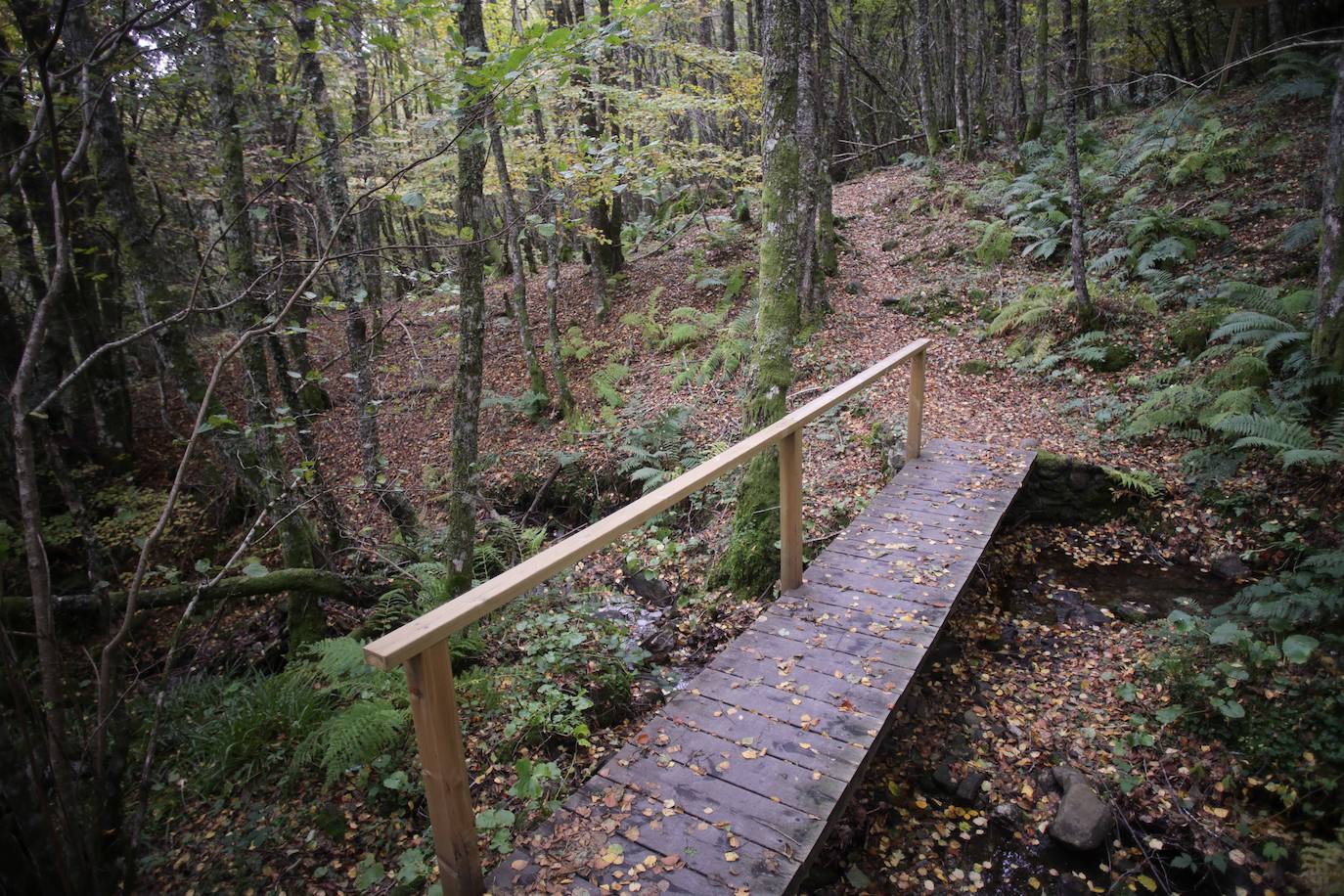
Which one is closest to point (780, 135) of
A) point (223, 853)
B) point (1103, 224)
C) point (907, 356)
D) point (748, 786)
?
point (907, 356)

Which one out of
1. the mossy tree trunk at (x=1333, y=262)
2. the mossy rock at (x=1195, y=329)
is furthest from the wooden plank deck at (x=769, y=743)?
the mossy rock at (x=1195, y=329)

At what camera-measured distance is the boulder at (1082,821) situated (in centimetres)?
380

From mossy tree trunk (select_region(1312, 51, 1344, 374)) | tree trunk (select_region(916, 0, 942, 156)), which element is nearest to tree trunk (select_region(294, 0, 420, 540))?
mossy tree trunk (select_region(1312, 51, 1344, 374))

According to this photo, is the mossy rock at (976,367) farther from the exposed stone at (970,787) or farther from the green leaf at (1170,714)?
the exposed stone at (970,787)

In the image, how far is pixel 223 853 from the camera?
11.5 feet

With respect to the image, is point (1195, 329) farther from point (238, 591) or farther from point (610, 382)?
point (238, 591)

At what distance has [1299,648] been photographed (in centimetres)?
378

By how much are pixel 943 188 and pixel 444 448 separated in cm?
1224

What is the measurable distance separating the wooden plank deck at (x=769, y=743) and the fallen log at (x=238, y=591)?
8.87 feet

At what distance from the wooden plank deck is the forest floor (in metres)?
0.69

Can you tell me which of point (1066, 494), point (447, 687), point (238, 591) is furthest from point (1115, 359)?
point (238, 591)

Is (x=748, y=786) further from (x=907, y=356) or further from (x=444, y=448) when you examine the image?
(x=444, y=448)

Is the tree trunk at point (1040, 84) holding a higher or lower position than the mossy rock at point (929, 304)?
higher

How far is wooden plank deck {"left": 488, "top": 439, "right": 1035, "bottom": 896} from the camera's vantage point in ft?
9.42
